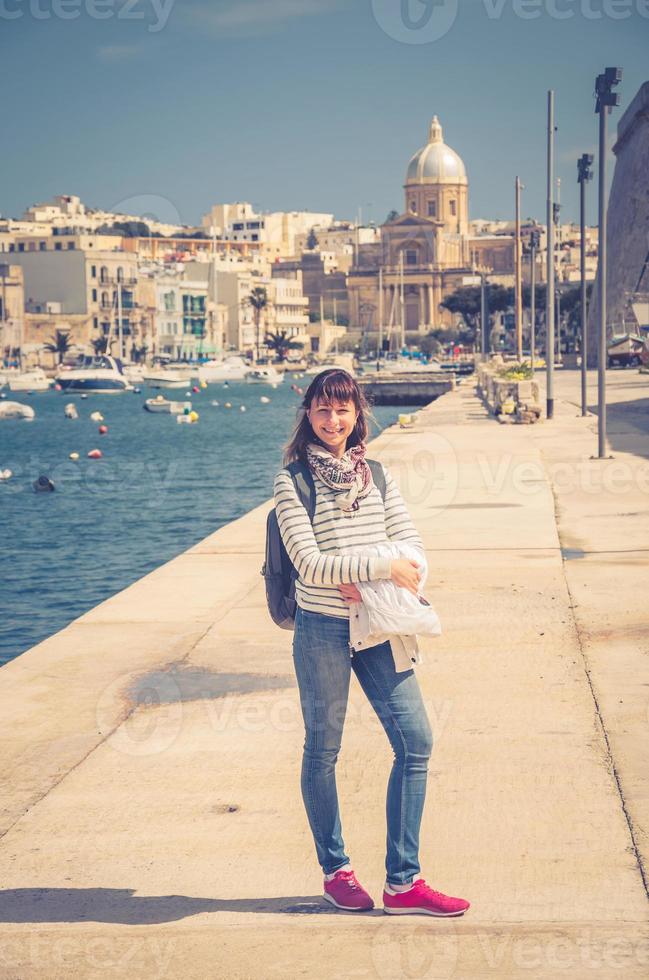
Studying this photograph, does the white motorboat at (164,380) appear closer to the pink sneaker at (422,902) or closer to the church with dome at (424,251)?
the church with dome at (424,251)

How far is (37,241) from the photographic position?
6486 inches

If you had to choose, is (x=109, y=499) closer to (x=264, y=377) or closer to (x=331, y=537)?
(x=331, y=537)

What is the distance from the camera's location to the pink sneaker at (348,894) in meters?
4.39

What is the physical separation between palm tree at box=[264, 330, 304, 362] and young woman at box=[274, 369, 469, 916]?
6254 inches

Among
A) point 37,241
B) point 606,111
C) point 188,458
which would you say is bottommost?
point 188,458

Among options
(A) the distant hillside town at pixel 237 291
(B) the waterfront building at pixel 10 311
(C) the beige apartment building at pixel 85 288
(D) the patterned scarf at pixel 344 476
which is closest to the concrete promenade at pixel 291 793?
(D) the patterned scarf at pixel 344 476

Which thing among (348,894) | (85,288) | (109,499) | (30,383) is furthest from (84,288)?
(348,894)

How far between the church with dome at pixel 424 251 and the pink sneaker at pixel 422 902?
7370 inches

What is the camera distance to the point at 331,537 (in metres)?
4.42

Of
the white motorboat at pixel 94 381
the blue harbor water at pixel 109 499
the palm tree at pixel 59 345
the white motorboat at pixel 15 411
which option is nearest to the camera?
the blue harbor water at pixel 109 499

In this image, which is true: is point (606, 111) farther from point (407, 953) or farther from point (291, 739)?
point (407, 953)

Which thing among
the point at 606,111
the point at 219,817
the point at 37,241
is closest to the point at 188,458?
the point at 606,111

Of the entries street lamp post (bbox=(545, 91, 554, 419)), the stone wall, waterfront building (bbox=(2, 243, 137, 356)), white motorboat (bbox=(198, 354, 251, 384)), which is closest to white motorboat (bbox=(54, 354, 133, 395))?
white motorboat (bbox=(198, 354, 251, 384))

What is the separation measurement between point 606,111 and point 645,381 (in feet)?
87.1
